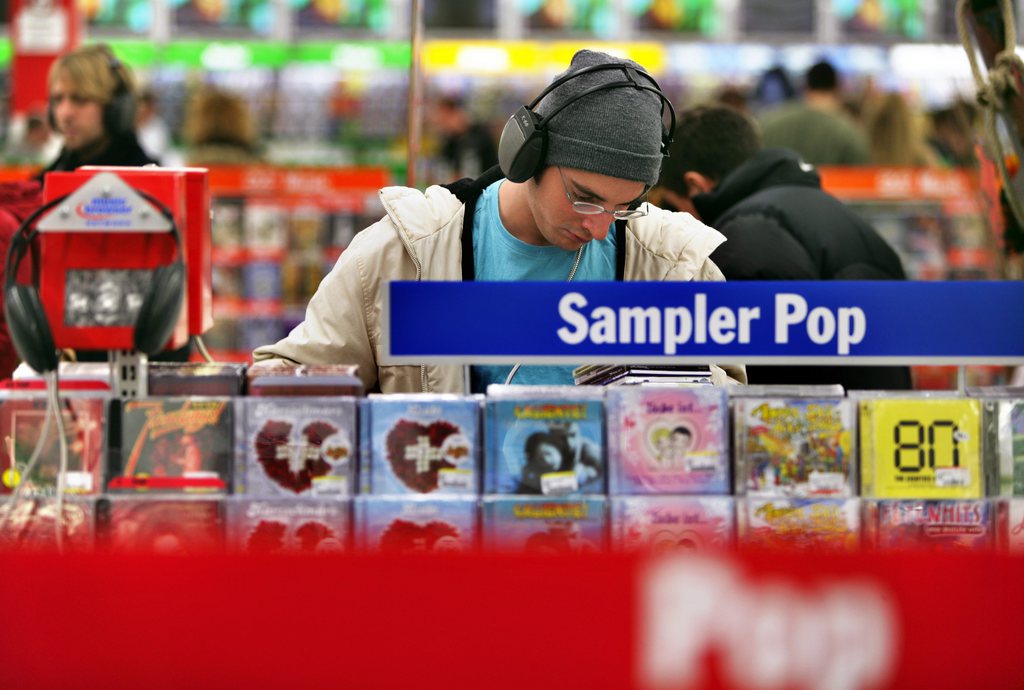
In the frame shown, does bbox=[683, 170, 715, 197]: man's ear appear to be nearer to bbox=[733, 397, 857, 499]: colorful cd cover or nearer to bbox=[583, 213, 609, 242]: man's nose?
bbox=[583, 213, 609, 242]: man's nose

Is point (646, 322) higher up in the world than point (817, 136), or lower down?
lower down

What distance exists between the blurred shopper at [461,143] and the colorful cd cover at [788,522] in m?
6.22

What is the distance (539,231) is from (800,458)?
2.84 feet

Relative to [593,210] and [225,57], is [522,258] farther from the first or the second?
[225,57]

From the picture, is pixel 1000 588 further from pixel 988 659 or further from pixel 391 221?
pixel 391 221

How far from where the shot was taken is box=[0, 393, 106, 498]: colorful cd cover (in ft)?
6.26

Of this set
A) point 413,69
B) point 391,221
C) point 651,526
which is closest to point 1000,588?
point 651,526

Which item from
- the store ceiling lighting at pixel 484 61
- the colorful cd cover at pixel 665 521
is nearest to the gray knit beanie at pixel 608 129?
the colorful cd cover at pixel 665 521

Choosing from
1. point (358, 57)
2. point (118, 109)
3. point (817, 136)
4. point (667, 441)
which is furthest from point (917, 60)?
point (667, 441)

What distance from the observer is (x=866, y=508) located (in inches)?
77.2

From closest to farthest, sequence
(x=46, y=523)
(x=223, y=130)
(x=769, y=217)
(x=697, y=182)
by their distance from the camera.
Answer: (x=46, y=523)
(x=769, y=217)
(x=697, y=182)
(x=223, y=130)

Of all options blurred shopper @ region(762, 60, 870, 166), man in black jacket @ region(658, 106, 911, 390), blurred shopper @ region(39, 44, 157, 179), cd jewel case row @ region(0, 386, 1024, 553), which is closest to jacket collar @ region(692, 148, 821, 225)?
man in black jacket @ region(658, 106, 911, 390)

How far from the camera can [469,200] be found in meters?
2.70

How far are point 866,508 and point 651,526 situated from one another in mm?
305
